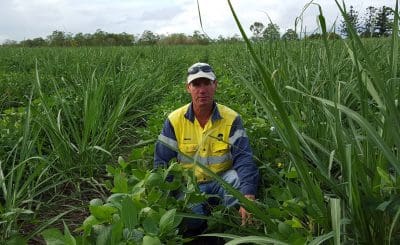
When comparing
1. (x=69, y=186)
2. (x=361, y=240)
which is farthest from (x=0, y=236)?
(x=361, y=240)

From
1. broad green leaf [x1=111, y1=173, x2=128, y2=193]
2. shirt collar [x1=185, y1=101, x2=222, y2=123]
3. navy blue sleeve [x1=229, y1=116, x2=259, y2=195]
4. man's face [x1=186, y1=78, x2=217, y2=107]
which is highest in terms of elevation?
man's face [x1=186, y1=78, x2=217, y2=107]

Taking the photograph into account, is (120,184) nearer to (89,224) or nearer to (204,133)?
(89,224)

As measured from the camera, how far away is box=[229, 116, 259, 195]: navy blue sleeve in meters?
2.48

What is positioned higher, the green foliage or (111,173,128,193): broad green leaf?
(111,173,128,193): broad green leaf

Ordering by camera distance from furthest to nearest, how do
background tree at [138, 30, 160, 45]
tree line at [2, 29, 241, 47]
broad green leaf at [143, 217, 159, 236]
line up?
1. background tree at [138, 30, 160, 45]
2. tree line at [2, 29, 241, 47]
3. broad green leaf at [143, 217, 159, 236]

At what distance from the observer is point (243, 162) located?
260 cm

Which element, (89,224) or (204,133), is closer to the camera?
(89,224)

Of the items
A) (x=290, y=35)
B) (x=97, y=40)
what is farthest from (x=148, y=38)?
(x=290, y=35)

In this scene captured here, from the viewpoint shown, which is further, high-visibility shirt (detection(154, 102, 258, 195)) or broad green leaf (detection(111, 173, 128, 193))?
high-visibility shirt (detection(154, 102, 258, 195))

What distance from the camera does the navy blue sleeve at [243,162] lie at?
8.13 ft

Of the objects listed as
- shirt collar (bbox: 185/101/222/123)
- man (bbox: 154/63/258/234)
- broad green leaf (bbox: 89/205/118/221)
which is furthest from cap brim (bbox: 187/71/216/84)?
broad green leaf (bbox: 89/205/118/221)

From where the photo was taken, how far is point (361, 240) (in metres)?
1.37

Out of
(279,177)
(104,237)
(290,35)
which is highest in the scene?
(290,35)

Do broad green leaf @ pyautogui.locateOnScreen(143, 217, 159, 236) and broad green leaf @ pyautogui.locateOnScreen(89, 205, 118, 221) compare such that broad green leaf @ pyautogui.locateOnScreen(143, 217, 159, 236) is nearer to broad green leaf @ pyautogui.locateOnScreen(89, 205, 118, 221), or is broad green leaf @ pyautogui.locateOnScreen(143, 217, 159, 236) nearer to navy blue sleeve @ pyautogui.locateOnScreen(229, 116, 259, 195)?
broad green leaf @ pyautogui.locateOnScreen(89, 205, 118, 221)
